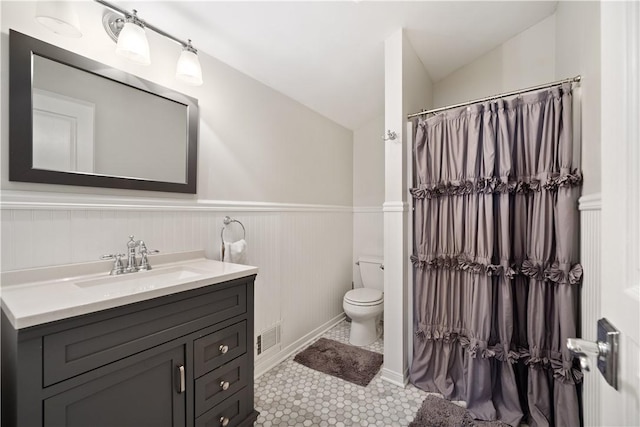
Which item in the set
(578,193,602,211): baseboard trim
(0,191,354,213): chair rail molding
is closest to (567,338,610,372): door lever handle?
(578,193,602,211): baseboard trim

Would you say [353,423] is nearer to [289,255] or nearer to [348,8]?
[289,255]

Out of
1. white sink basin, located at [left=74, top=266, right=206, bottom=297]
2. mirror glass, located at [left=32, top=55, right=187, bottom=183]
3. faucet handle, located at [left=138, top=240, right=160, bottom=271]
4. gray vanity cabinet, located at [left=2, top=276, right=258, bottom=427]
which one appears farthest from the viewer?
faucet handle, located at [left=138, top=240, right=160, bottom=271]

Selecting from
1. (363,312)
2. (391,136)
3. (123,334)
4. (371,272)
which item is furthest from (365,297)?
(123,334)

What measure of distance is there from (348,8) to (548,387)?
2.44 metres

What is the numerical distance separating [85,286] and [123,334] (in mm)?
405

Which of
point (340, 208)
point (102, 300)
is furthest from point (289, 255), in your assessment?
point (102, 300)

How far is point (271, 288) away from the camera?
6.79 feet

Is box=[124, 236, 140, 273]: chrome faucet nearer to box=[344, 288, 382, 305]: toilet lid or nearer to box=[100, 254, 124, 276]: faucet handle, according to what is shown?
box=[100, 254, 124, 276]: faucet handle

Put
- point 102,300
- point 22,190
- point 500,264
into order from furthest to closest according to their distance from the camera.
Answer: point 500,264, point 22,190, point 102,300

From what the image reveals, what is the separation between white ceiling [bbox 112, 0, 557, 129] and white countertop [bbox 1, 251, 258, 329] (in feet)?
4.24

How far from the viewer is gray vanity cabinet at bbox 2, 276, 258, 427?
0.76 m

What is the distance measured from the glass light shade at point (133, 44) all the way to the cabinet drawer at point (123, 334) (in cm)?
112

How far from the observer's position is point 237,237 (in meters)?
1.85

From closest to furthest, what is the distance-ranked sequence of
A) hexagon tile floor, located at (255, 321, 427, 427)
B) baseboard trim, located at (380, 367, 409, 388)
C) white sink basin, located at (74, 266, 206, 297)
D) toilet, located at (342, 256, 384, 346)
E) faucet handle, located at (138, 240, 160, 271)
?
white sink basin, located at (74, 266, 206, 297)
faucet handle, located at (138, 240, 160, 271)
hexagon tile floor, located at (255, 321, 427, 427)
baseboard trim, located at (380, 367, 409, 388)
toilet, located at (342, 256, 384, 346)
